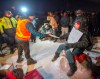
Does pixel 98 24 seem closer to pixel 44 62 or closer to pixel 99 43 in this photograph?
pixel 99 43

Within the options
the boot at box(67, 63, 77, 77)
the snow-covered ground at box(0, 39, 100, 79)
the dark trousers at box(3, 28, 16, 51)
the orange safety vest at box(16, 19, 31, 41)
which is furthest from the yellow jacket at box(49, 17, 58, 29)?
the boot at box(67, 63, 77, 77)

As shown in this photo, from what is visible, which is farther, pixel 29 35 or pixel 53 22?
pixel 53 22

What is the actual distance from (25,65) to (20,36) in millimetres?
1089

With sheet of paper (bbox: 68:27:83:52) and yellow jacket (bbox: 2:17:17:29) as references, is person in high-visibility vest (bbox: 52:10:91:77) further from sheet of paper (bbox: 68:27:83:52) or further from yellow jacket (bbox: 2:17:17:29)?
yellow jacket (bbox: 2:17:17:29)

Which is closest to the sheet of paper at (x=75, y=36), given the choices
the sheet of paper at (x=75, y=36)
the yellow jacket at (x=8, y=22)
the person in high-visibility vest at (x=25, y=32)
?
the sheet of paper at (x=75, y=36)

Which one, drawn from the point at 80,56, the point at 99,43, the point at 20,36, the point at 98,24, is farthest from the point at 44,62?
the point at 98,24

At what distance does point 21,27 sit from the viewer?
6.79 metres

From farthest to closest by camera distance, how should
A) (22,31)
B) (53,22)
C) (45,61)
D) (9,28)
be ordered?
1. (53,22)
2. (9,28)
3. (45,61)
4. (22,31)

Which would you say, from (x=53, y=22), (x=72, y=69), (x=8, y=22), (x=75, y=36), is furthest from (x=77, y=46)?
(x=53, y=22)

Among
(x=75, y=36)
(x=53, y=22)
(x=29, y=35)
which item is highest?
(x=75, y=36)

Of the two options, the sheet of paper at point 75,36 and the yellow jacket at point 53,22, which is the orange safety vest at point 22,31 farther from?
the yellow jacket at point 53,22

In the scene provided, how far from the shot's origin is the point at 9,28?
29.9 feet

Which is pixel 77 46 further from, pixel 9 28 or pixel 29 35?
pixel 9 28

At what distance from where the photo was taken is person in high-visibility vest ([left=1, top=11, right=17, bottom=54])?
884 cm
